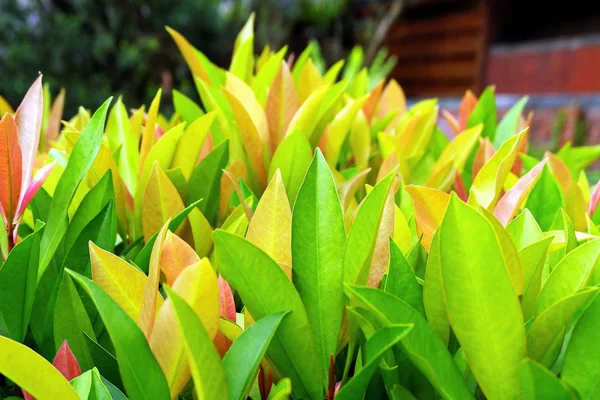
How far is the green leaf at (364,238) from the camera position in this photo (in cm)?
64

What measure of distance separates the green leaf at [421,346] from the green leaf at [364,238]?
68 millimetres

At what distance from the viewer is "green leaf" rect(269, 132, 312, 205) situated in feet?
3.11

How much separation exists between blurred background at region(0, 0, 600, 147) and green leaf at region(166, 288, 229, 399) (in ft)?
10.6

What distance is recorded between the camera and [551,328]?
0.59 meters

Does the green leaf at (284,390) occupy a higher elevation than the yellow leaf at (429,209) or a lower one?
lower

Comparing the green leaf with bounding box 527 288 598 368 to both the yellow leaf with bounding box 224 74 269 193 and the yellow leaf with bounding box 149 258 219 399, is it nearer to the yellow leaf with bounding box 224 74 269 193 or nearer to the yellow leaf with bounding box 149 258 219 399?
the yellow leaf with bounding box 149 258 219 399

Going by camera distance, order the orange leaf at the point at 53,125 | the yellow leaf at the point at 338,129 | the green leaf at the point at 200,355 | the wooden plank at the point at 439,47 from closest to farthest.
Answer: the green leaf at the point at 200,355 < the yellow leaf at the point at 338,129 < the orange leaf at the point at 53,125 < the wooden plank at the point at 439,47

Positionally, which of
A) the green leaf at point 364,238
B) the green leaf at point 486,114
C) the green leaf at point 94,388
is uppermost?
the green leaf at point 486,114

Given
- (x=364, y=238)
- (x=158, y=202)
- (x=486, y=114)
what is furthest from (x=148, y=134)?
(x=486, y=114)

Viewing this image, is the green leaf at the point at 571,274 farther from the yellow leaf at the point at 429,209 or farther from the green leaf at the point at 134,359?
the green leaf at the point at 134,359

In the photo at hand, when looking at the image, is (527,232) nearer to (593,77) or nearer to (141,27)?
(141,27)

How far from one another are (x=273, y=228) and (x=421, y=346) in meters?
0.20

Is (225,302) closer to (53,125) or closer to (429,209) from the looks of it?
(429,209)

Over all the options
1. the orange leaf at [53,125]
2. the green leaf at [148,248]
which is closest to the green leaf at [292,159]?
the green leaf at [148,248]
